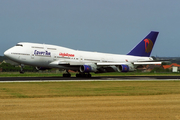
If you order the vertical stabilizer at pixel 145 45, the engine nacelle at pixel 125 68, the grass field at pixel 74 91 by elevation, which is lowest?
the grass field at pixel 74 91

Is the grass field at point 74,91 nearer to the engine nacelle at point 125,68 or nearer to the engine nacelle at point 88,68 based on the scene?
the engine nacelle at point 88,68

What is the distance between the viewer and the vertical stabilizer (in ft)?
176

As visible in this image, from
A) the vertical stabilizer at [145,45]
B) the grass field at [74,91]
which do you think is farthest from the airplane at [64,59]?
the grass field at [74,91]

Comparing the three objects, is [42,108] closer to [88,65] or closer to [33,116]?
[33,116]

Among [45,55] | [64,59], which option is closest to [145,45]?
[64,59]

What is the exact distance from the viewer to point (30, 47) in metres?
42.1

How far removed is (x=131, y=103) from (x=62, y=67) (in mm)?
27050

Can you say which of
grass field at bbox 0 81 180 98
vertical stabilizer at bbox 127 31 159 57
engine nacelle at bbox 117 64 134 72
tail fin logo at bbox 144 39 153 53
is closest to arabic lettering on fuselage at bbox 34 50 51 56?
engine nacelle at bbox 117 64 134 72

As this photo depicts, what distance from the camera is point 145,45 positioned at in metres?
53.6

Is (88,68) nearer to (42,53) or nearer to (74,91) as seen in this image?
(42,53)

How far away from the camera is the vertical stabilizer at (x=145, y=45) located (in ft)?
176

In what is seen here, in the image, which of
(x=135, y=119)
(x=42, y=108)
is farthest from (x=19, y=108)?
(x=135, y=119)

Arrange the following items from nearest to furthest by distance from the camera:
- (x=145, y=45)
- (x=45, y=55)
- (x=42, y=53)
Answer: (x=42, y=53) → (x=45, y=55) → (x=145, y=45)

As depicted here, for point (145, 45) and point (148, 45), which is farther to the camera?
point (148, 45)
